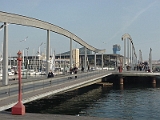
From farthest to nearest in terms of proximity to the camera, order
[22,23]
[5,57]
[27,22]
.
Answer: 1. [27,22]
2. [22,23]
3. [5,57]

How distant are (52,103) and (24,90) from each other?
23.9ft

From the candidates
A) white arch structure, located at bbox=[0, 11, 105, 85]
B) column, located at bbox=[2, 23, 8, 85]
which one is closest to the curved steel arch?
white arch structure, located at bbox=[0, 11, 105, 85]

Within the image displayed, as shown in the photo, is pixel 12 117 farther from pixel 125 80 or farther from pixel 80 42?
pixel 125 80

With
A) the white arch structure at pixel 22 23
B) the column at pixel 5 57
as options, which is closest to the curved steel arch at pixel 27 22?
the white arch structure at pixel 22 23

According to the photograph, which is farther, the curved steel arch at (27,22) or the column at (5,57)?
the curved steel arch at (27,22)

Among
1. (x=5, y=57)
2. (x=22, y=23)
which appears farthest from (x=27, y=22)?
(x=5, y=57)

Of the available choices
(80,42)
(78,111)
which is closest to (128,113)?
(78,111)

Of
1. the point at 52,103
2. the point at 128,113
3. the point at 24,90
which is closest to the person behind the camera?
the point at 24,90

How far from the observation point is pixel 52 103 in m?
26.8

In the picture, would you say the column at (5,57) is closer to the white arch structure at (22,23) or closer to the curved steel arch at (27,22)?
the white arch structure at (22,23)

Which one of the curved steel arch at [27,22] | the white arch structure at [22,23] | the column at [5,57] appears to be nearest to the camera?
the column at [5,57]

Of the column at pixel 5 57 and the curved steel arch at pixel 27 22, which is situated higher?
the curved steel arch at pixel 27 22

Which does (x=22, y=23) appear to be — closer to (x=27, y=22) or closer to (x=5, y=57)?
(x=27, y=22)

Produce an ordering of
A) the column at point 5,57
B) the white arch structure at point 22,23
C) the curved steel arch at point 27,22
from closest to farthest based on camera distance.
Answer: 1. the column at point 5,57
2. the white arch structure at point 22,23
3. the curved steel arch at point 27,22
